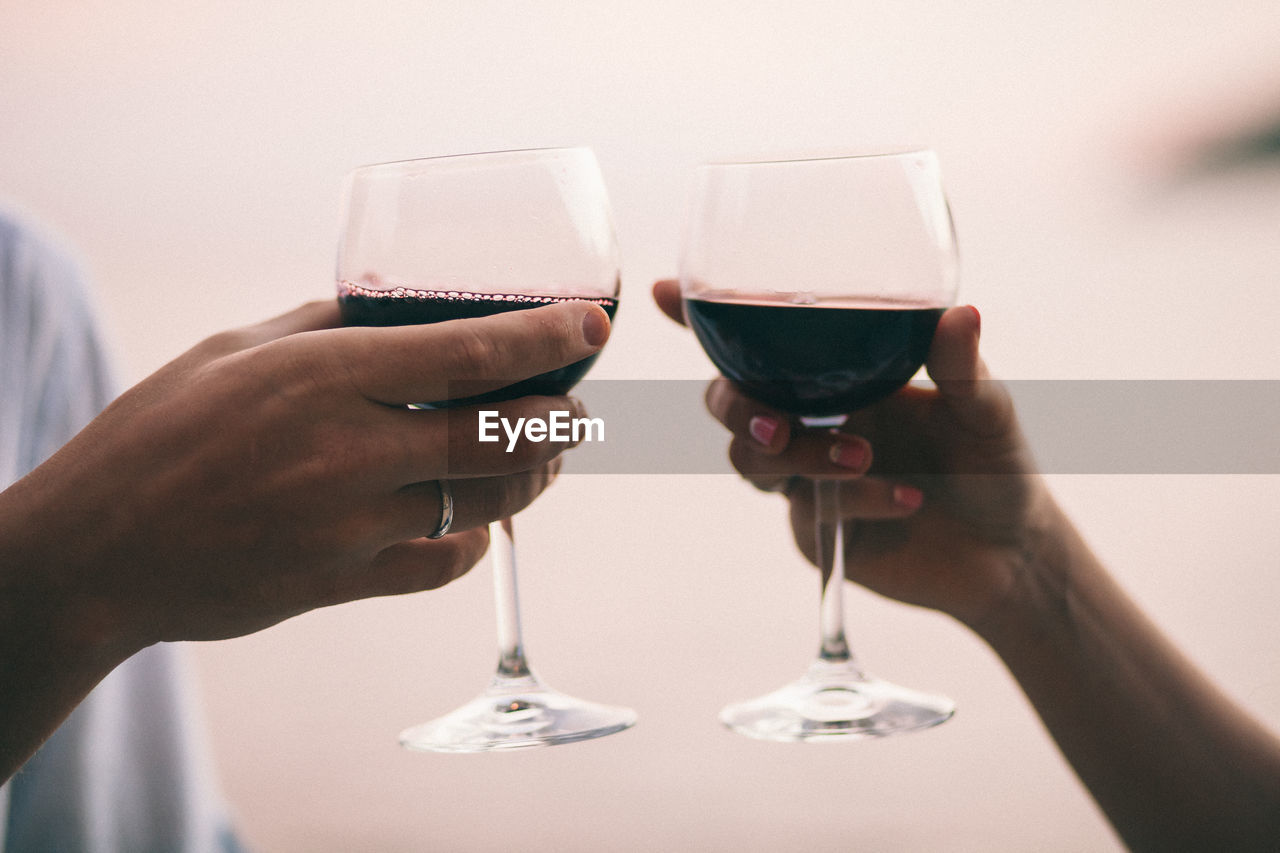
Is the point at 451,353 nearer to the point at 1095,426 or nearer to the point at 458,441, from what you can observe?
the point at 458,441

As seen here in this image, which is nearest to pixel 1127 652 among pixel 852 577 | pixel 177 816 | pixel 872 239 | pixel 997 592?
pixel 997 592

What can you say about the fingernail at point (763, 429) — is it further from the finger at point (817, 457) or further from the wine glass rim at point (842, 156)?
the wine glass rim at point (842, 156)

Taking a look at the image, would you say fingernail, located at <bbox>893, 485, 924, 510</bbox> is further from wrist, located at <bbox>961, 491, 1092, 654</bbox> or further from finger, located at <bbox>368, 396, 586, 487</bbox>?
finger, located at <bbox>368, 396, 586, 487</bbox>

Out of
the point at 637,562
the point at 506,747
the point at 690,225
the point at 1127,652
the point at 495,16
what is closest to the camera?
the point at 506,747

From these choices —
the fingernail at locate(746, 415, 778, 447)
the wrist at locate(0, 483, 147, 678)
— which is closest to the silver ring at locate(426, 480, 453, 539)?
the wrist at locate(0, 483, 147, 678)

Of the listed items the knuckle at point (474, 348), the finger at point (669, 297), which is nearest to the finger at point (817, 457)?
the finger at point (669, 297)

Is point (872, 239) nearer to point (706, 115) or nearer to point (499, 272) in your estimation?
point (499, 272)
